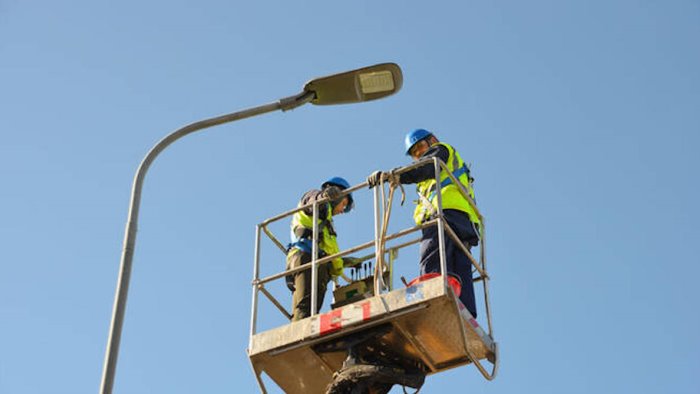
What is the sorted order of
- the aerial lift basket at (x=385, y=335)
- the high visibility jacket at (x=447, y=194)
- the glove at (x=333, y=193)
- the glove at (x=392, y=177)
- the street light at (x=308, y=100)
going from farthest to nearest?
the glove at (x=333, y=193)
the high visibility jacket at (x=447, y=194)
the glove at (x=392, y=177)
the aerial lift basket at (x=385, y=335)
the street light at (x=308, y=100)

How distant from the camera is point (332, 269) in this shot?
13.8m

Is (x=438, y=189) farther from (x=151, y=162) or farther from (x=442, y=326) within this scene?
(x=151, y=162)

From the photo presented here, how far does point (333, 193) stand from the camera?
13.2m

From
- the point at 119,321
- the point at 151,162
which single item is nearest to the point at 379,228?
the point at 151,162

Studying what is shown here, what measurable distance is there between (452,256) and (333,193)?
67.5 inches

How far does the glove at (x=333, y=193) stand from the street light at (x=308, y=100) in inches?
65.1

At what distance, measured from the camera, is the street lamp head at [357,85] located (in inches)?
457

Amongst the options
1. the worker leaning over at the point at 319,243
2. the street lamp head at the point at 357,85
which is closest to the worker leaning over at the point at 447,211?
the worker leaning over at the point at 319,243

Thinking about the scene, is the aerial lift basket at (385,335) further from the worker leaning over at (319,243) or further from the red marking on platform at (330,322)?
the worker leaning over at (319,243)

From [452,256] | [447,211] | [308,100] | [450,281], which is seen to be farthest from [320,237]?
[308,100]

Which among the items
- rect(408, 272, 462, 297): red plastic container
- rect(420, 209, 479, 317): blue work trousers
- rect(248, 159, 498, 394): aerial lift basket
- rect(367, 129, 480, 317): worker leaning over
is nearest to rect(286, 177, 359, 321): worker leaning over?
rect(248, 159, 498, 394): aerial lift basket

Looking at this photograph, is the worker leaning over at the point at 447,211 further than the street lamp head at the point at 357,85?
Yes

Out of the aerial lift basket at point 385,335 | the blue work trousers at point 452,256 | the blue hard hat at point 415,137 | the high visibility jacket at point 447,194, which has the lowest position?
the aerial lift basket at point 385,335

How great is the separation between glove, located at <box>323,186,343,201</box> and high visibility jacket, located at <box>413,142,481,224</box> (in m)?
0.97
